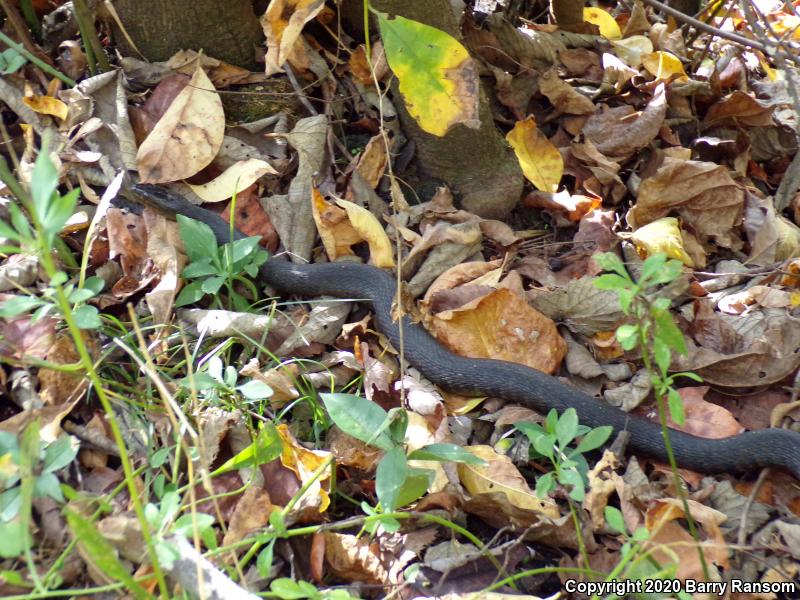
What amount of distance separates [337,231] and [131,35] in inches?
61.1

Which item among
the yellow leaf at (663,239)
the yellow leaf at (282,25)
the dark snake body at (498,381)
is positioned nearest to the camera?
the yellow leaf at (282,25)

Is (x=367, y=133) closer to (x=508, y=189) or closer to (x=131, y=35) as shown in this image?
(x=508, y=189)

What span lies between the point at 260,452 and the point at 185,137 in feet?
6.33

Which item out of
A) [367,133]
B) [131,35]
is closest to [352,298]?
[367,133]

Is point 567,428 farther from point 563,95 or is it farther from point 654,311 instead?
point 563,95

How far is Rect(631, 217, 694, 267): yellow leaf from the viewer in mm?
3580

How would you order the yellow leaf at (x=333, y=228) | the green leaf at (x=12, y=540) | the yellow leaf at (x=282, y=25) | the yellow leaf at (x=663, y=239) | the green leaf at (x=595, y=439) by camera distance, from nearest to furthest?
the green leaf at (x=12, y=540) → the green leaf at (x=595, y=439) → the yellow leaf at (x=282, y=25) → the yellow leaf at (x=663, y=239) → the yellow leaf at (x=333, y=228)

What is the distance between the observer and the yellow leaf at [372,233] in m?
3.64

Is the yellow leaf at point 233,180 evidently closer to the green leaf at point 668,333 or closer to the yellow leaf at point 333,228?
the yellow leaf at point 333,228

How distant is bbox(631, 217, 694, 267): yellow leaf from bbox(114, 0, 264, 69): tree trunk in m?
2.33

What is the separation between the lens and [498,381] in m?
3.24

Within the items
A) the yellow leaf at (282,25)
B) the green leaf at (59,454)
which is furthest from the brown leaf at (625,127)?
the green leaf at (59,454)

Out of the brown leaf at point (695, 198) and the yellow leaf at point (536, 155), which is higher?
the yellow leaf at point (536, 155)

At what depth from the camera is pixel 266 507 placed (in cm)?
266
